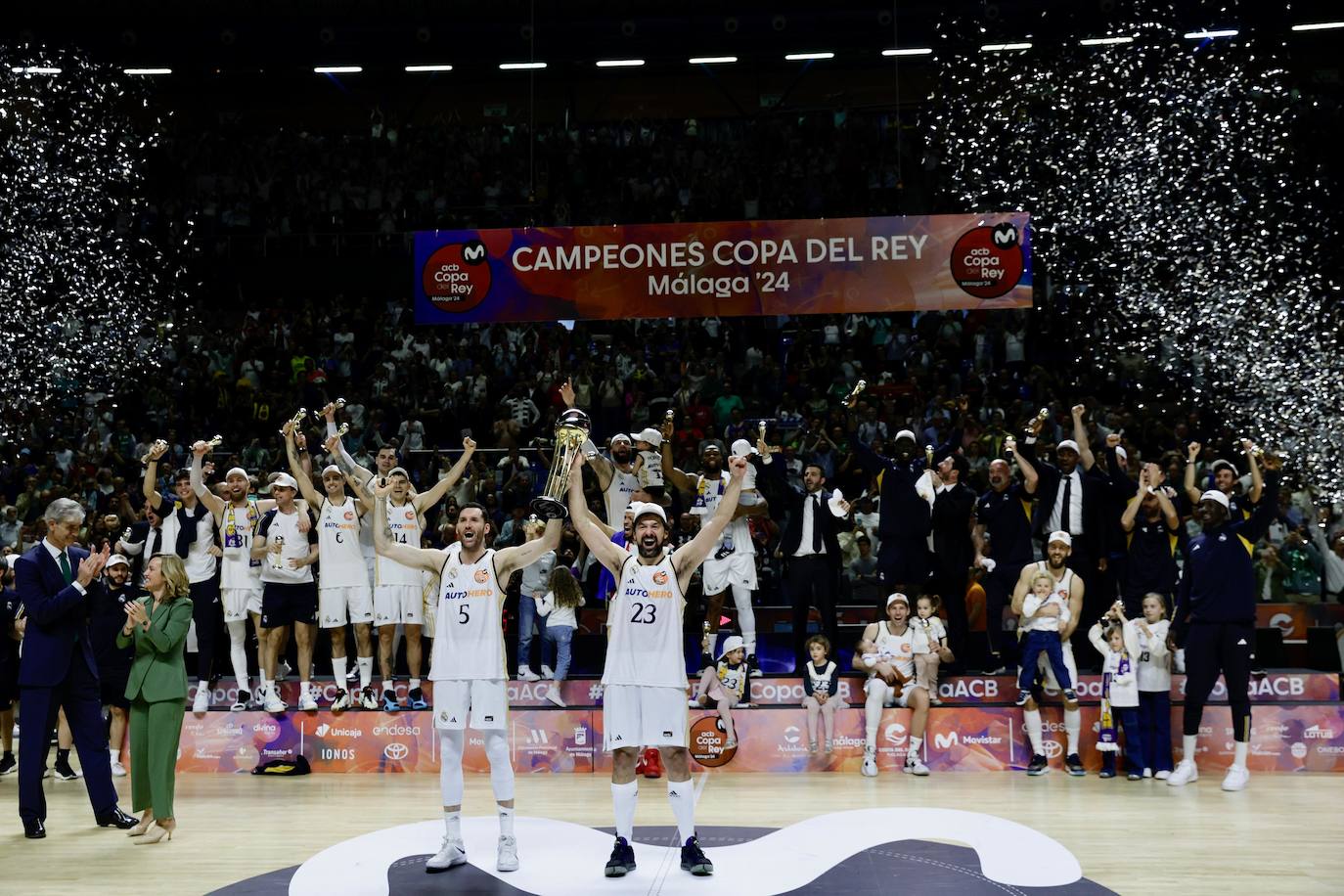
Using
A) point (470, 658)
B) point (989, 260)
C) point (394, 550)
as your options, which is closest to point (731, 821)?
point (470, 658)

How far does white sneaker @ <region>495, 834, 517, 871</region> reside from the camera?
762cm

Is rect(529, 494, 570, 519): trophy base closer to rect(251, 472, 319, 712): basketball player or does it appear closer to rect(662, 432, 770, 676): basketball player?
rect(662, 432, 770, 676): basketball player

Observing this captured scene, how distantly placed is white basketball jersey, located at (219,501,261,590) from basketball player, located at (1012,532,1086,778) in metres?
6.99

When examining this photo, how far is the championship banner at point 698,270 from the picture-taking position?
51.8 feet

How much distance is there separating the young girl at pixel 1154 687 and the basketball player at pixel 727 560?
3.41 metres

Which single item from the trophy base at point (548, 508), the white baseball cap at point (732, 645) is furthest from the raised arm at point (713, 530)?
the white baseball cap at point (732, 645)

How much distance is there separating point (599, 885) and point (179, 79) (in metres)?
23.5

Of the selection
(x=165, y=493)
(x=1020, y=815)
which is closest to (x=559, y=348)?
(x=165, y=493)

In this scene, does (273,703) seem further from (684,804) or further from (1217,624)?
(1217,624)

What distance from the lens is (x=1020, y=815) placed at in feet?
30.7

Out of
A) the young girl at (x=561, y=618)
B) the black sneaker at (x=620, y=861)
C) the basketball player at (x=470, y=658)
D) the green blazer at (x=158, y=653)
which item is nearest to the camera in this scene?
the black sneaker at (x=620, y=861)

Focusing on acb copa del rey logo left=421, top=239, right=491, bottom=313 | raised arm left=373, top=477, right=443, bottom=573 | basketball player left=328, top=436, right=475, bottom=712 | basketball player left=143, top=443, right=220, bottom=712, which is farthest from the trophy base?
acb copa del rey logo left=421, top=239, right=491, bottom=313

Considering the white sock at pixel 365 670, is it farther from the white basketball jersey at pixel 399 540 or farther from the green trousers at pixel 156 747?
the green trousers at pixel 156 747

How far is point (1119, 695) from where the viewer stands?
10.8 metres
